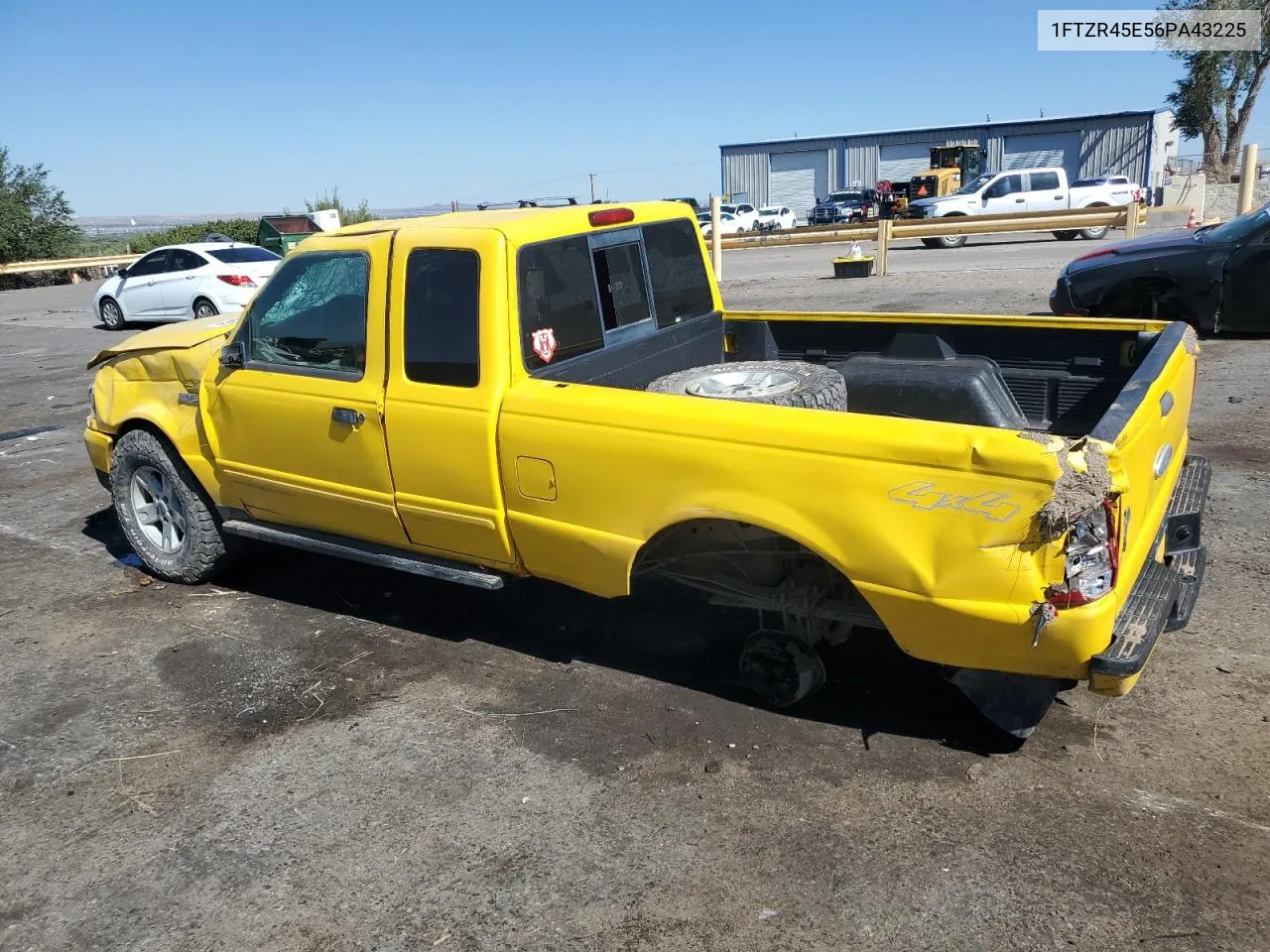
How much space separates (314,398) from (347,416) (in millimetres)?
251

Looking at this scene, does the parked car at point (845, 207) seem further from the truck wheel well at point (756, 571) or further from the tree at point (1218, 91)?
the truck wheel well at point (756, 571)

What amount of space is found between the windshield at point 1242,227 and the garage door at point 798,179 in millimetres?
54427

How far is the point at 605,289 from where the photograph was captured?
4.56 m

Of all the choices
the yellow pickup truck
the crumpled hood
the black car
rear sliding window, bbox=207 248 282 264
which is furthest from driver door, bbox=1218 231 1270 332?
rear sliding window, bbox=207 248 282 264

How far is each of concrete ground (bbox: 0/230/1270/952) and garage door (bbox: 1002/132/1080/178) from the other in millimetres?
56945

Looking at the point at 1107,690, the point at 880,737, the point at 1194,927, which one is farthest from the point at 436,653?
the point at 1194,927

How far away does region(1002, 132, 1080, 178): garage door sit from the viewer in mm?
55250

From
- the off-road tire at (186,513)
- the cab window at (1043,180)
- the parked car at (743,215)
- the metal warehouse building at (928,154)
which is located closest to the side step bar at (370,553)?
the off-road tire at (186,513)

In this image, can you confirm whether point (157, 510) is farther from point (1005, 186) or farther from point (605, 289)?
point (1005, 186)

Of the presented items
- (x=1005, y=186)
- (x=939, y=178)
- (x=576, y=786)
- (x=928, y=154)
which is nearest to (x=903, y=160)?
(x=928, y=154)

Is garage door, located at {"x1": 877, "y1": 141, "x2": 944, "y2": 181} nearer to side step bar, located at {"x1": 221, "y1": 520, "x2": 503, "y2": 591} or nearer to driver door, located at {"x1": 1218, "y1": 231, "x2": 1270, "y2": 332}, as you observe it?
driver door, located at {"x1": 1218, "y1": 231, "x2": 1270, "y2": 332}

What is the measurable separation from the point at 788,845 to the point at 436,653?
6.78 ft

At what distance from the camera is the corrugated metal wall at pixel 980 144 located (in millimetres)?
53500

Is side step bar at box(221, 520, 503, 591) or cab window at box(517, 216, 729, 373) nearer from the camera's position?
cab window at box(517, 216, 729, 373)
